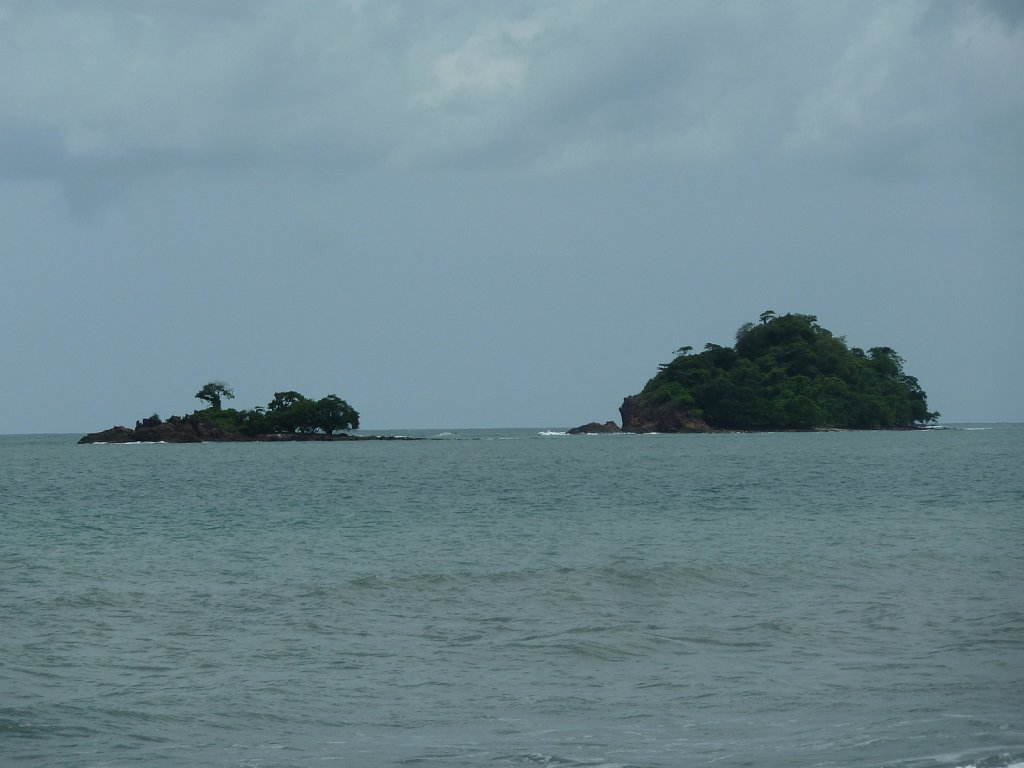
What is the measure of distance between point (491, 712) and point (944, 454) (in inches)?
3215

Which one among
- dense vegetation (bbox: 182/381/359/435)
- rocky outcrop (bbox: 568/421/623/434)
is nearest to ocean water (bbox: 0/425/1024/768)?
dense vegetation (bbox: 182/381/359/435)

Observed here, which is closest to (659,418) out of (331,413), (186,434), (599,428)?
(599,428)

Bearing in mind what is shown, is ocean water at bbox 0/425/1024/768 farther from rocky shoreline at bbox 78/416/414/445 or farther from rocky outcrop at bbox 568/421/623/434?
rocky outcrop at bbox 568/421/623/434

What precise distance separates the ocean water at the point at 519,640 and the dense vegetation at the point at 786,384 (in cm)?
13843

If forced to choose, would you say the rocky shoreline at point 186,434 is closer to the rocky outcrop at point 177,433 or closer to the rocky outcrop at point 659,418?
the rocky outcrop at point 177,433

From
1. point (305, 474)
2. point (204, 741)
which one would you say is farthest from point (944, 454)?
point (204, 741)

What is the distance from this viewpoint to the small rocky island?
176 meters

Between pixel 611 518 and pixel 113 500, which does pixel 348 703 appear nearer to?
pixel 611 518

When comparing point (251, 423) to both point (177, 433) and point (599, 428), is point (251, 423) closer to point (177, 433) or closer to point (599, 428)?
point (177, 433)

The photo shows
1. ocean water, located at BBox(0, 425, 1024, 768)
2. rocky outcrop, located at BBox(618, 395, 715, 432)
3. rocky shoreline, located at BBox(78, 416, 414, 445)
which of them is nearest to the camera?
ocean water, located at BBox(0, 425, 1024, 768)

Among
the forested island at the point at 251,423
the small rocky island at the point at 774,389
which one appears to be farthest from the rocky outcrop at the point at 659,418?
the forested island at the point at 251,423

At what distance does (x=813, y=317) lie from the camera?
196m

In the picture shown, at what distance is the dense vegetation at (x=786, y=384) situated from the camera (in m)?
176

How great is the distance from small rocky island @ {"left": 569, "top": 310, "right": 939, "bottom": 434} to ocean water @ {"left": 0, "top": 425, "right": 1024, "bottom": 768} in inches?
5450
